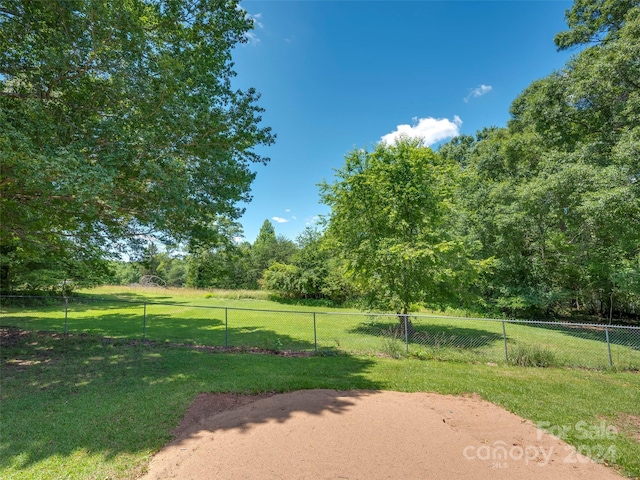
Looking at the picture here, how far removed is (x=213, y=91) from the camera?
829 centimetres

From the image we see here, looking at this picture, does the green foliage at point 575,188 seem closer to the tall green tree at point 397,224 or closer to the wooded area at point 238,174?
the wooded area at point 238,174

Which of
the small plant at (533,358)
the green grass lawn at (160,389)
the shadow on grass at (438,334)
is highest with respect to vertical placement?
the green grass lawn at (160,389)

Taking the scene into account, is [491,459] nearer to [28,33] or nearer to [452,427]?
[452,427]

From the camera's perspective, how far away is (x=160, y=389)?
5.60 metres

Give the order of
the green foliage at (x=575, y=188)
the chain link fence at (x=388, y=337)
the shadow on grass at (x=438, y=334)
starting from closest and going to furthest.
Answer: the chain link fence at (x=388, y=337) → the shadow on grass at (x=438, y=334) → the green foliage at (x=575, y=188)

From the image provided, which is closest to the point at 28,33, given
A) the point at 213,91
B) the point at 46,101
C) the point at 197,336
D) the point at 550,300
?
the point at 46,101

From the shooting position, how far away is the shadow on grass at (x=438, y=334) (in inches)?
426

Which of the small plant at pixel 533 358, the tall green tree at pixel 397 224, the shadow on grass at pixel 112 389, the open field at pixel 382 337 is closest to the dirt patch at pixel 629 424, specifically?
the small plant at pixel 533 358

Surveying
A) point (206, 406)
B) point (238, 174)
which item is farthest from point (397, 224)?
point (206, 406)

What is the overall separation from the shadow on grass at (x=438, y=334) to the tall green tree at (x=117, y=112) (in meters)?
8.06

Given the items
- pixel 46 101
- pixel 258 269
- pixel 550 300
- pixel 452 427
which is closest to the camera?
pixel 452 427

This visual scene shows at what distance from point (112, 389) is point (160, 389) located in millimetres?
956

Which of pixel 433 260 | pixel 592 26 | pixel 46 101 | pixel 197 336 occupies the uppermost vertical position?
pixel 592 26

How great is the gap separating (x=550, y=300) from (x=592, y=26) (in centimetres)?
1600
